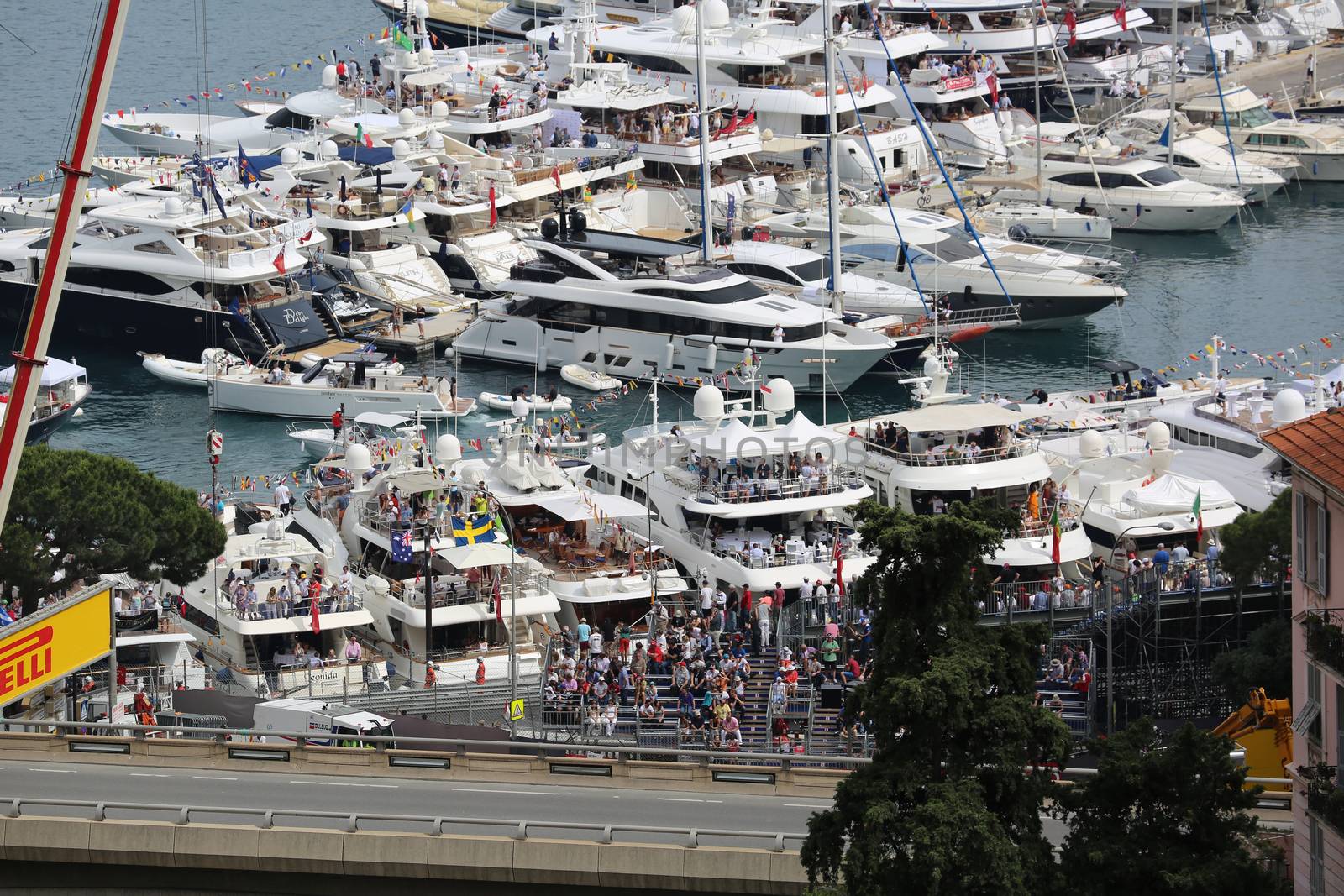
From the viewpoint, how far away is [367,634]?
47250mm

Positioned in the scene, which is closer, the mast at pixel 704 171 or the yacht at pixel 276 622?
the yacht at pixel 276 622

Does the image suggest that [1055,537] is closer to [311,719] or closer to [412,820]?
[311,719]

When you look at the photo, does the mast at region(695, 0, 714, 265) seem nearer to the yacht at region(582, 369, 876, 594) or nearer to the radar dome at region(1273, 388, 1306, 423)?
the yacht at region(582, 369, 876, 594)

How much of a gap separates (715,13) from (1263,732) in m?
55.2

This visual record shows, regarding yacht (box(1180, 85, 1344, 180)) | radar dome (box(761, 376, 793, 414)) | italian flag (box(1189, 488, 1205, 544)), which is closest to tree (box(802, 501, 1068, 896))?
italian flag (box(1189, 488, 1205, 544))

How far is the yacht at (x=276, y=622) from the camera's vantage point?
45469mm

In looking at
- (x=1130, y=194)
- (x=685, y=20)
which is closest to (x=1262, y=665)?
(x=1130, y=194)

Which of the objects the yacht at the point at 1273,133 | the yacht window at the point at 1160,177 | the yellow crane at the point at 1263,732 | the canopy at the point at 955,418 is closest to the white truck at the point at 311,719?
the yellow crane at the point at 1263,732

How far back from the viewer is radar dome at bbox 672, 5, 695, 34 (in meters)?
91.3

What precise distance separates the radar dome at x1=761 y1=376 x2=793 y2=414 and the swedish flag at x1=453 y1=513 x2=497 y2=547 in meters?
7.66

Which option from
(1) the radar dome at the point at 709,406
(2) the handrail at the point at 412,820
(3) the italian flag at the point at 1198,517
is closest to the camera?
(2) the handrail at the point at 412,820

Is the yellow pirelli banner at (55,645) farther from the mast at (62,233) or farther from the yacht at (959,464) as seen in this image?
the yacht at (959,464)

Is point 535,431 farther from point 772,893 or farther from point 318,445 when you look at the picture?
point 772,893

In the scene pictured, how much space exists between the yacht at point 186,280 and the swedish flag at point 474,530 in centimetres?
2488
